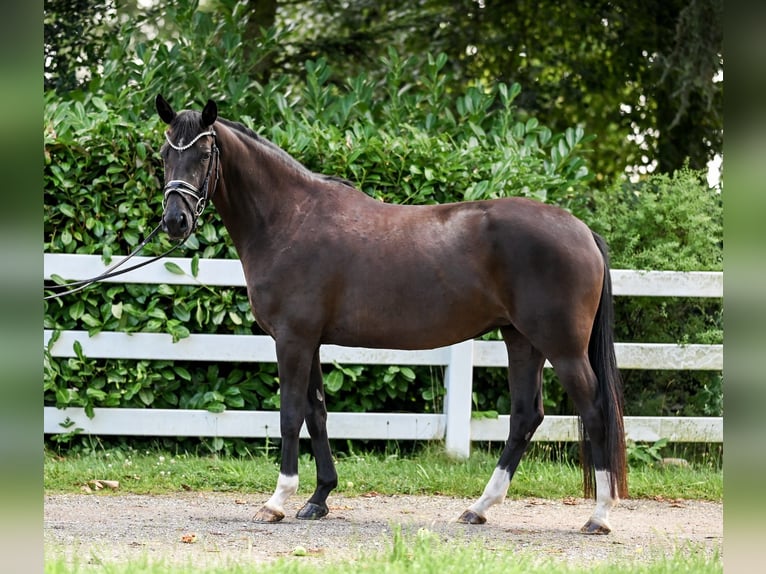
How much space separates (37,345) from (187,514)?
3678 millimetres

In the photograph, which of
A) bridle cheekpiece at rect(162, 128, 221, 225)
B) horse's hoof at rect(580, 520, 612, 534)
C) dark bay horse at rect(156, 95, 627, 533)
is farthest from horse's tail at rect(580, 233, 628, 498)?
bridle cheekpiece at rect(162, 128, 221, 225)

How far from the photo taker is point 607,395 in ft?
16.4

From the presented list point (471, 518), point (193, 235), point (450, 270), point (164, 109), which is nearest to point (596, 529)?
point (471, 518)

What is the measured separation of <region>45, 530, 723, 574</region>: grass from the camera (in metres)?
3.49

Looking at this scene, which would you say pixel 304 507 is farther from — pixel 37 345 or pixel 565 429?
pixel 37 345

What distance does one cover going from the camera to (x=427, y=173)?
6.83 m

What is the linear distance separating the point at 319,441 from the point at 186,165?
1.80 metres

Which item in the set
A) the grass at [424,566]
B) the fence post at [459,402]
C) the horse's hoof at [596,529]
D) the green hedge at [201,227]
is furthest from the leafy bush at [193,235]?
the grass at [424,566]

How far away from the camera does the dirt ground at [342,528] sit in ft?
14.1

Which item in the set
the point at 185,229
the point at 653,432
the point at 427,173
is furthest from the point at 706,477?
the point at 185,229

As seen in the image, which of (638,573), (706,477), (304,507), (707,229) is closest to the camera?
(638,573)

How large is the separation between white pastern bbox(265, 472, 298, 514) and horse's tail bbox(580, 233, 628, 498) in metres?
1.67

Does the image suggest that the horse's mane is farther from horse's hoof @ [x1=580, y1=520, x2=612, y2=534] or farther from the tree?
the tree

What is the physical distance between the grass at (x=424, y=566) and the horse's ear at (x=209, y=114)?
2.32m
